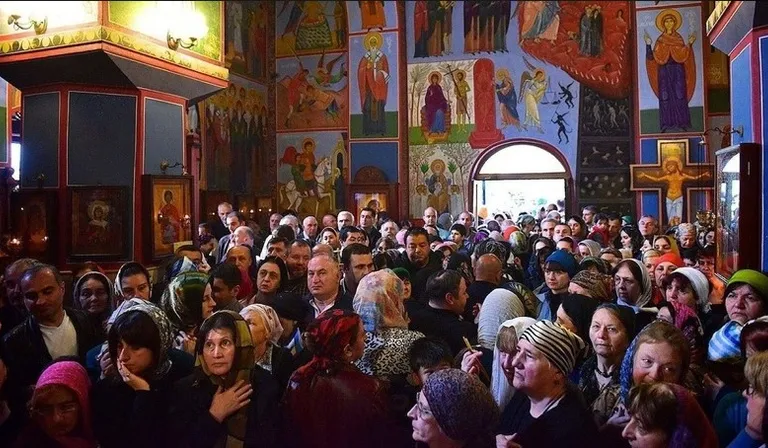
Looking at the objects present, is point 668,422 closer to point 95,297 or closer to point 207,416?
point 207,416

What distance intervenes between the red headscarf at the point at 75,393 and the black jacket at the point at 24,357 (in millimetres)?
653

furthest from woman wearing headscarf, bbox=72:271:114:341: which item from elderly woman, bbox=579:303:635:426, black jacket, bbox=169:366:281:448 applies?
elderly woman, bbox=579:303:635:426

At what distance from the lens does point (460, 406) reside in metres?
2.50

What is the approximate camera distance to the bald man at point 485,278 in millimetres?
5309

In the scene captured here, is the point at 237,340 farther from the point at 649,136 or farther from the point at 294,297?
the point at 649,136

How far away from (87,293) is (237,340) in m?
2.14

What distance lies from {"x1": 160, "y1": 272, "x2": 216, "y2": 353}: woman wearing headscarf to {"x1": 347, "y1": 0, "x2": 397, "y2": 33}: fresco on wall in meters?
15.5

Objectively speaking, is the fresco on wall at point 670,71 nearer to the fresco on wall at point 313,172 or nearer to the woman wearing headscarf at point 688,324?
the fresco on wall at point 313,172

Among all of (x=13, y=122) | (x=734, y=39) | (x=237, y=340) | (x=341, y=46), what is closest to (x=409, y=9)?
(x=341, y=46)

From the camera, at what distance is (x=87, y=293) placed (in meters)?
4.62

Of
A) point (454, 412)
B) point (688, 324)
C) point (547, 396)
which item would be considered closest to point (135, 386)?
point (454, 412)

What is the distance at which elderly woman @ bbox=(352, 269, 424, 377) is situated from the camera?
357cm

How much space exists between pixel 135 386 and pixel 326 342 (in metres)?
0.89

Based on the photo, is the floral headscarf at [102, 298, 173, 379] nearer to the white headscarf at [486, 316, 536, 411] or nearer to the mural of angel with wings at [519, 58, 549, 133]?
the white headscarf at [486, 316, 536, 411]
